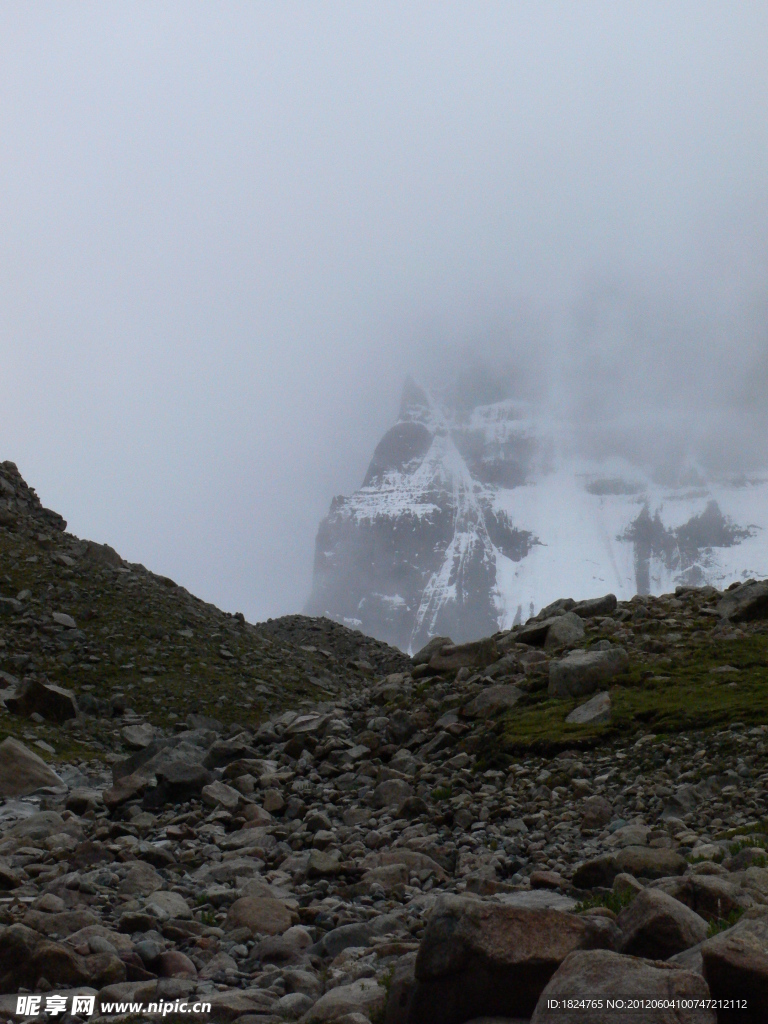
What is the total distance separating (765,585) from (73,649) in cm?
2276

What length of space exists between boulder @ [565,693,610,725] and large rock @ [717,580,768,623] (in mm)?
6312

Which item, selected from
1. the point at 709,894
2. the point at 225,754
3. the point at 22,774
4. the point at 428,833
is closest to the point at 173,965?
the point at 709,894

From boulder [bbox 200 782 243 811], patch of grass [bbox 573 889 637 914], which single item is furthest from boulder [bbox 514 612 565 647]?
patch of grass [bbox 573 889 637 914]

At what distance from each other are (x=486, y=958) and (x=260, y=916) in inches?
173

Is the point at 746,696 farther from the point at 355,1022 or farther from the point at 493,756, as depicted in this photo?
the point at 355,1022

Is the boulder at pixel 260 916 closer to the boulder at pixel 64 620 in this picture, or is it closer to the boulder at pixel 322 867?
the boulder at pixel 322 867

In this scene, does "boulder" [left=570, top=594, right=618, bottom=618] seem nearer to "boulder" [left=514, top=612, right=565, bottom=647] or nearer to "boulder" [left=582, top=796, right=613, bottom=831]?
"boulder" [left=514, top=612, right=565, bottom=647]

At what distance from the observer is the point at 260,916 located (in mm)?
9375

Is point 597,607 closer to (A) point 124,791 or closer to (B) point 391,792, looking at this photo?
(B) point 391,792

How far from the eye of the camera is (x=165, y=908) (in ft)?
32.0

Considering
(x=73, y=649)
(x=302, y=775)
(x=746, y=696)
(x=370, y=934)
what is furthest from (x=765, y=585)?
(x=73, y=649)

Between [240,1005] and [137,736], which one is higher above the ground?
[137,736]

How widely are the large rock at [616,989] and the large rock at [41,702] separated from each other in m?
22.6

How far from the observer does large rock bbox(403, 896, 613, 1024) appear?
577cm
